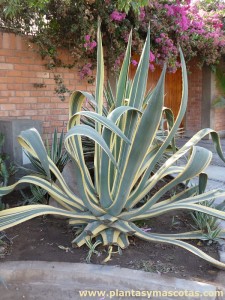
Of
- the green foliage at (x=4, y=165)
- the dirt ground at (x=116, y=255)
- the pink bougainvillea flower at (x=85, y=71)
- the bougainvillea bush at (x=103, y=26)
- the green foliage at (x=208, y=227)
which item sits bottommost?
the dirt ground at (x=116, y=255)

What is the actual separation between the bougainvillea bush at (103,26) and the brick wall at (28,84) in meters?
0.16

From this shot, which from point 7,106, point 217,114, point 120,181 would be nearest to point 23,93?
point 7,106

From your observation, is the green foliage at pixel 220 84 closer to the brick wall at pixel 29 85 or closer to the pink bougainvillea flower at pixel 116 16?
the brick wall at pixel 29 85

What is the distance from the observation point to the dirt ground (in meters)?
2.48

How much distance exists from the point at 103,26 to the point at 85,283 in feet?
12.5

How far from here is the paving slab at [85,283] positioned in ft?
7.45

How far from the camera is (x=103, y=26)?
16.6 feet

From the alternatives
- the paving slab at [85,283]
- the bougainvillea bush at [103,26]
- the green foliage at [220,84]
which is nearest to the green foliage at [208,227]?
the paving slab at [85,283]

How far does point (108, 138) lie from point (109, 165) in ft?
0.85

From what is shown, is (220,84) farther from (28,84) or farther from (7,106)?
(7,106)

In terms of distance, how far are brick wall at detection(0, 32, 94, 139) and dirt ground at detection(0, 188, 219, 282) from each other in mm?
2015

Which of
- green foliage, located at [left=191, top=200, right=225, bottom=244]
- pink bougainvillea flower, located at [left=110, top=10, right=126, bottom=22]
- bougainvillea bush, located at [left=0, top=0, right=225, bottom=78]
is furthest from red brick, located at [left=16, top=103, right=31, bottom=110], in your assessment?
green foliage, located at [left=191, top=200, right=225, bottom=244]

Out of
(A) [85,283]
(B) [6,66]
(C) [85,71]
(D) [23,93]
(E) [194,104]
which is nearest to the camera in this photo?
(A) [85,283]

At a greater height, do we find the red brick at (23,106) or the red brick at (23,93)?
the red brick at (23,93)
